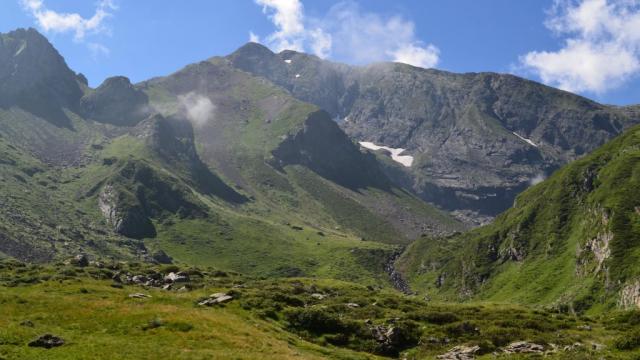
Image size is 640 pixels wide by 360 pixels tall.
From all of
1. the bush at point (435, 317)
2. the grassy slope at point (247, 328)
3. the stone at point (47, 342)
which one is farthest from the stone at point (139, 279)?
the stone at point (47, 342)

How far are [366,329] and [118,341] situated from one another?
105 ft

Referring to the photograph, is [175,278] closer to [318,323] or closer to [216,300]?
[216,300]

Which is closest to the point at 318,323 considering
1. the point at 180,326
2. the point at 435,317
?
the point at 435,317

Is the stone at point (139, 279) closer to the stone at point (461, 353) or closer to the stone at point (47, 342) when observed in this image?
the stone at point (47, 342)

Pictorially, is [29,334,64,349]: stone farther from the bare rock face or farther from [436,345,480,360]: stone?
the bare rock face

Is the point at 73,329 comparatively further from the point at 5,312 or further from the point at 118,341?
the point at 5,312

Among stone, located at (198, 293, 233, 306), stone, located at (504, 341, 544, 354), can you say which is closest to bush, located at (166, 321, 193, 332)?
stone, located at (198, 293, 233, 306)

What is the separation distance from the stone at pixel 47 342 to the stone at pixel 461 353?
3853 centimetres

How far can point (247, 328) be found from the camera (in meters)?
59.6

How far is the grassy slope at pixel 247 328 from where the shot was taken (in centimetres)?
4872

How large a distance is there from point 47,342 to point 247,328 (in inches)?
786

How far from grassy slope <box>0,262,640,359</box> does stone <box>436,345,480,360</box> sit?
4.30 ft

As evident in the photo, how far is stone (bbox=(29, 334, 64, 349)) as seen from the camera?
151ft

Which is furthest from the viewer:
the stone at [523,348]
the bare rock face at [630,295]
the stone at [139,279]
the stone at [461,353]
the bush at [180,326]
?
the bare rock face at [630,295]
